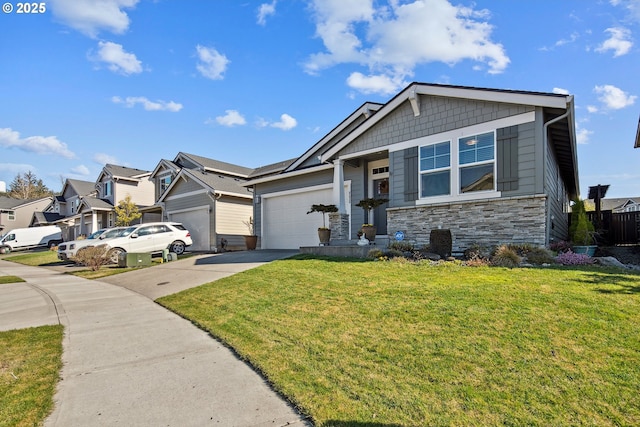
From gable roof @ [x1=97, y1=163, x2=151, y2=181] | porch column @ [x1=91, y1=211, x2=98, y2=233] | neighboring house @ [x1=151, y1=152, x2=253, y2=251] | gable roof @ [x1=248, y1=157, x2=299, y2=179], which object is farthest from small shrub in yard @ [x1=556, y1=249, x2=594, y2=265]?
porch column @ [x1=91, y1=211, x2=98, y2=233]

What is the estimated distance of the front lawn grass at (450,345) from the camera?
8.48 feet

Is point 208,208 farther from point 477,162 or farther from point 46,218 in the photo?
point 46,218

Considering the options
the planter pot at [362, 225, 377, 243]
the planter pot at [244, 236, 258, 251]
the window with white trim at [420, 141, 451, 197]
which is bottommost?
the planter pot at [244, 236, 258, 251]

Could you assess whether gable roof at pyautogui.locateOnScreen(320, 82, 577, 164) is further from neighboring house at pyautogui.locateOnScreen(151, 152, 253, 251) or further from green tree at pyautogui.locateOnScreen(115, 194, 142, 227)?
green tree at pyautogui.locateOnScreen(115, 194, 142, 227)

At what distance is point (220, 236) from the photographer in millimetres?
19062

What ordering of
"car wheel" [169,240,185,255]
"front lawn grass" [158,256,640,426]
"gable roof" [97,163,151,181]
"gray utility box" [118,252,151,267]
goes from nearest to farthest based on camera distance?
"front lawn grass" [158,256,640,426]
"gray utility box" [118,252,151,267]
"car wheel" [169,240,185,255]
"gable roof" [97,163,151,181]

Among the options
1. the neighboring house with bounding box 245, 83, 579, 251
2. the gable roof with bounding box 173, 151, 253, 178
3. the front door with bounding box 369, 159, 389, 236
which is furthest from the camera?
the gable roof with bounding box 173, 151, 253, 178

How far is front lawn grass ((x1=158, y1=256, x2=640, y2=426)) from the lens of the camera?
8.48ft

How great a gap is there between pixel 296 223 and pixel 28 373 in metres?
12.1

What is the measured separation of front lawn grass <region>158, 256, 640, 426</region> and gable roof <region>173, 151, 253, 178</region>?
19986 mm

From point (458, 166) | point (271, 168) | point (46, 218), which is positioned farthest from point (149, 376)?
point (46, 218)

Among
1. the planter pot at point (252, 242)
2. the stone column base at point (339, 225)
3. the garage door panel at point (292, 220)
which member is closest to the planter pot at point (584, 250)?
the stone column base at point (339, 225)

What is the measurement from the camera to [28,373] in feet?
12.0

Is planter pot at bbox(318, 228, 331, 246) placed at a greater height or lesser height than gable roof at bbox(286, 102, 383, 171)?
lesser
